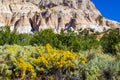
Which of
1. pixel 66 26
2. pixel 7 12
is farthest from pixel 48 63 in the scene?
pixel 7 12

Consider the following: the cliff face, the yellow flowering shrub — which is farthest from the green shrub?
the cliff face

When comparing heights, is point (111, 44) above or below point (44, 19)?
above

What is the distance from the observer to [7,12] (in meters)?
120

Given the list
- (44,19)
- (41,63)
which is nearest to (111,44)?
(41,63)

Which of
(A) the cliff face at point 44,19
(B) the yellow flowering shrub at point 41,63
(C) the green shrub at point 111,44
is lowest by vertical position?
(A) the cliff face at point 44,19

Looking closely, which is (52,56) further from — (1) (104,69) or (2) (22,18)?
(2) (22,18)

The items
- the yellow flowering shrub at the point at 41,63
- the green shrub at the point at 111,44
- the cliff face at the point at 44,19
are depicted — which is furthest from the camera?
the cliff face at the point at 44,19

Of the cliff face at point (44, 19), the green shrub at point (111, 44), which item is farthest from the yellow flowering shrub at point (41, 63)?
the cliff face at point (44, 19)

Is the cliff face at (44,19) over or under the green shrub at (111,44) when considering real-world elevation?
under

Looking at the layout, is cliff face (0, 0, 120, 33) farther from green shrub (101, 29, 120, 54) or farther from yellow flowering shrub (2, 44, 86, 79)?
yellow flowering shrub (2, 44, 86, 79)

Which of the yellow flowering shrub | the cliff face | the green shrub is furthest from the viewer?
the cliff face

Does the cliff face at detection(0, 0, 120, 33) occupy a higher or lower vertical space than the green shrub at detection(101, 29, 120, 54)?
lower

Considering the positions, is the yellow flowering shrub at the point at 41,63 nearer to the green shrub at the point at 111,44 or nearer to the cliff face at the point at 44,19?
the green shrub at the point at 111,44

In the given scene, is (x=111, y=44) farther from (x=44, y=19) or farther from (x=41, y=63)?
(x=44, y=19)
